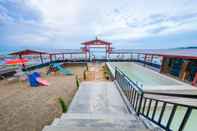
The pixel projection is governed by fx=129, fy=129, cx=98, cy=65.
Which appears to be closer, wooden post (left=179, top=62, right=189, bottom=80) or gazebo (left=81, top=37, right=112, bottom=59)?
wooden post (left=179, top=62, right=189, bottom=80)

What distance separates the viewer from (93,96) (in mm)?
4582

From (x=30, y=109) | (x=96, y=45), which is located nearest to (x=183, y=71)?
(x=30, y=109)

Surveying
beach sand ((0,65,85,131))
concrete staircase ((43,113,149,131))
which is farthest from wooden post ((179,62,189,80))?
concrete staircase ((43,113,149,131))

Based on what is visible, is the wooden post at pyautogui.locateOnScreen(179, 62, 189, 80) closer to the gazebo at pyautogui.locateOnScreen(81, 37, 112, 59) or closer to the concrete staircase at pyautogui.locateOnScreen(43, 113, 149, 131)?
the concrete staircase at pyautogui.locateOnScreen(43, 113, 149, 131)

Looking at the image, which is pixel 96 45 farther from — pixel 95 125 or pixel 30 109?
pixel 95 125

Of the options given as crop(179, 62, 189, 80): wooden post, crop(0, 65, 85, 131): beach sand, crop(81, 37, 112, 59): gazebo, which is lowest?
crop(0, 65, 85, 131): beach sand

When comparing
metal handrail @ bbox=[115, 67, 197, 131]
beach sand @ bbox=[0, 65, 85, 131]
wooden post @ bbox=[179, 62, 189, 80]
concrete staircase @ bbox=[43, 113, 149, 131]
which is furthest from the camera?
wooden post @ bbox=[179, 62, 189, 80]

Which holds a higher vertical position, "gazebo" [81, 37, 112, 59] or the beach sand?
"gazebo" [81, 37, 112, 59]

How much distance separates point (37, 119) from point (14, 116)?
2.87 ft

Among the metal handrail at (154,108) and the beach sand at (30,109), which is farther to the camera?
the beach sand at (30,109)

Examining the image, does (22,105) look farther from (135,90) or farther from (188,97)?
(188,97)

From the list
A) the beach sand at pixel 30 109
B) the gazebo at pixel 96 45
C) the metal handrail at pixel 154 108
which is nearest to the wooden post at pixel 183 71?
the metal handrail at pixel 154 108

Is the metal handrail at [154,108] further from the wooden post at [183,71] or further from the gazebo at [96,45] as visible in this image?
the gazebo at [96,45]

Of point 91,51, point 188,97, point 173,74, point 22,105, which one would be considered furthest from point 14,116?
point 91,51
